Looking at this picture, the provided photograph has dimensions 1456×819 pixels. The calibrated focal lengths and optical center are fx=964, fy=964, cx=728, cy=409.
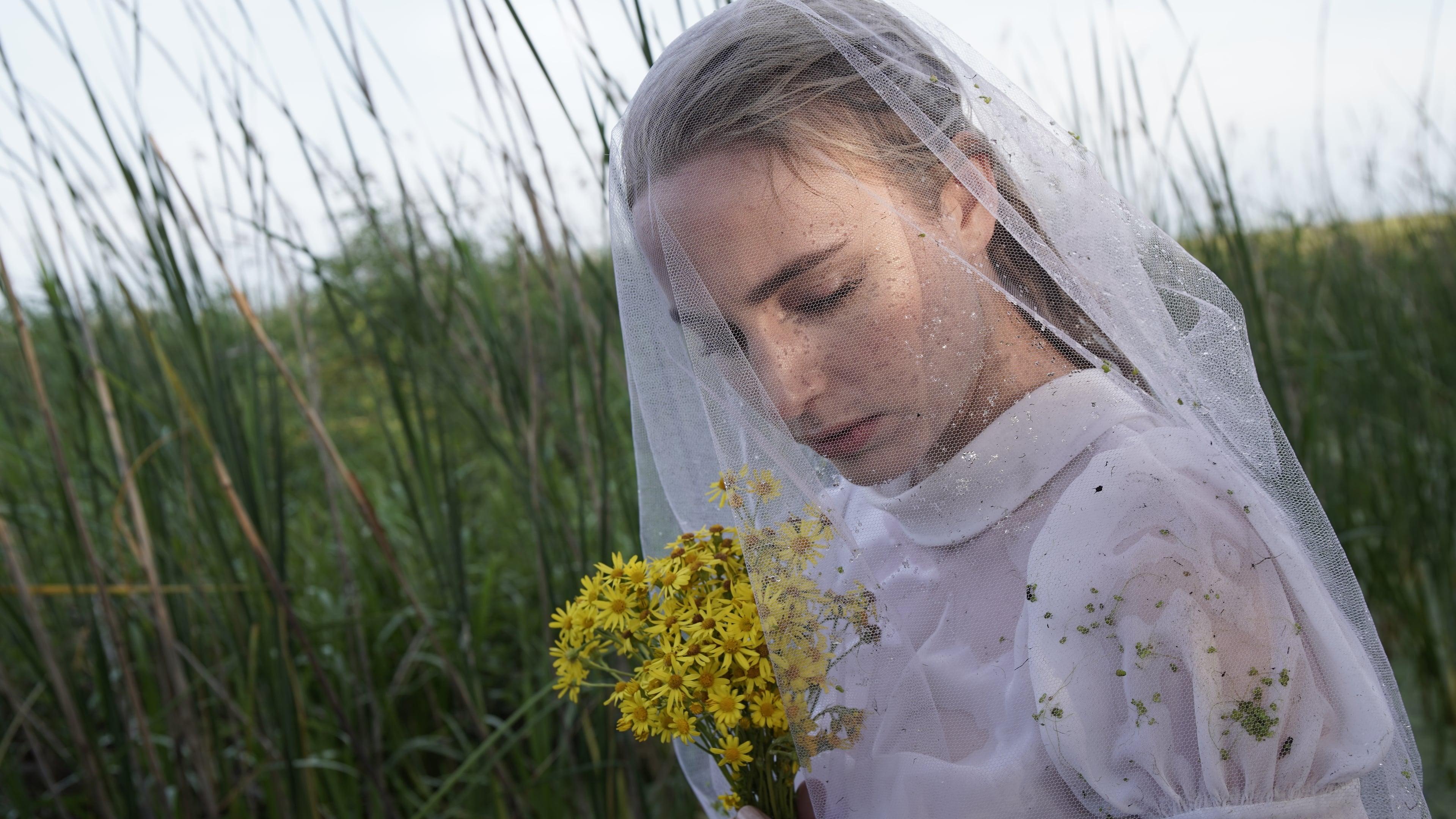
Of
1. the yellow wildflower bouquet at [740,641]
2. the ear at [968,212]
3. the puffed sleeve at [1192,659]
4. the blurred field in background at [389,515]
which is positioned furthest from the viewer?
the blurred field in background at [389,515]

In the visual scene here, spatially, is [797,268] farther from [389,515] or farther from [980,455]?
[389,515]

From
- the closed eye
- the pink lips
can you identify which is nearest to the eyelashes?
the closed eye

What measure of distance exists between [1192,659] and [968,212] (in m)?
0.46

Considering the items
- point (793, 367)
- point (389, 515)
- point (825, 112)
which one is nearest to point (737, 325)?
point (793, 367)

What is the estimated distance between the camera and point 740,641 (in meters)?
0.85

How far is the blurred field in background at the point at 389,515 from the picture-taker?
1582 mm

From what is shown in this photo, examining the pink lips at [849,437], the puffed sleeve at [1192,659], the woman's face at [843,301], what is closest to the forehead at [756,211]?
the woman's face at [843,301]

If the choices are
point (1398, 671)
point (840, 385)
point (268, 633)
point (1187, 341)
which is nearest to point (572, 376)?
point (268, 633)

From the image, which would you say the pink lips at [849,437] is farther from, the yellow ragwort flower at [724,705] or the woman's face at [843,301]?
the yellow ragwort flower at [724,705]

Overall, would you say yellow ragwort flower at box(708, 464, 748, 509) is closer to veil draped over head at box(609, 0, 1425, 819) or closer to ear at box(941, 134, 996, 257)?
veil draped over head at box(609, 0, 1425, 819)

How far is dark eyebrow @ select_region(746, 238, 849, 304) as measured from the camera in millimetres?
862

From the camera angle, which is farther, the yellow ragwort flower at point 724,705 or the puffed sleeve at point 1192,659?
the yellow ragwort flower at point 724,705

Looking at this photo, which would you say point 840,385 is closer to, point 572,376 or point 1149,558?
point 1149,558

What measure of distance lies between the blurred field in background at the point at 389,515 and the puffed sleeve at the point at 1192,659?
85 centimetres
